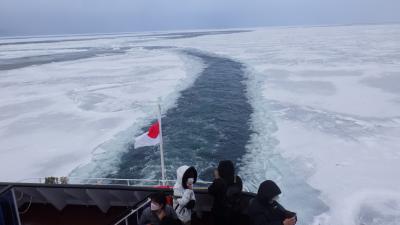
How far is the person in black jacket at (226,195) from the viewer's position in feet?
8.95

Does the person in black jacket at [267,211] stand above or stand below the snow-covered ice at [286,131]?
above

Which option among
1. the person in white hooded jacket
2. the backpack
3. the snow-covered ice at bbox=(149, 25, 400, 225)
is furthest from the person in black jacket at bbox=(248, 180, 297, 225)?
the snow-covered ice at bbox=(149, 25, 400, 225)

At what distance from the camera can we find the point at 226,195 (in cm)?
274

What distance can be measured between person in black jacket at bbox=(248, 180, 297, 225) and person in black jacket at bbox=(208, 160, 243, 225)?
413mm

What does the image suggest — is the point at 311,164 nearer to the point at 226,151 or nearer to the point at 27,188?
the point at 226,151

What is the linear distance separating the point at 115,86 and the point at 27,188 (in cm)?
1191

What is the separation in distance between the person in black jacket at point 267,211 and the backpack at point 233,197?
1.29 feet

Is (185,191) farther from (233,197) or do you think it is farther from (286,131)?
(286,131)

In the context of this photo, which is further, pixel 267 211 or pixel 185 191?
pixel 185 191

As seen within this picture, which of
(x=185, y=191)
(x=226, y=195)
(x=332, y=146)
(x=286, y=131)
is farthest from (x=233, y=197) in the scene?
(x=286, y=131)

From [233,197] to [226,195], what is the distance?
0.20 ft

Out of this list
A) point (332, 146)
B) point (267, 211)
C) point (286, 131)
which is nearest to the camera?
point (267, 211)

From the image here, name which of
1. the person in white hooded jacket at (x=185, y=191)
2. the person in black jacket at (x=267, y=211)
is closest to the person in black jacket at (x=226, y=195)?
the person in white hooded jacket at (x=185, y=191)

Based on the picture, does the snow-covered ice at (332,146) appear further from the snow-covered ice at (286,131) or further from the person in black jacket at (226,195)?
the person in black jacket at (226,195)
